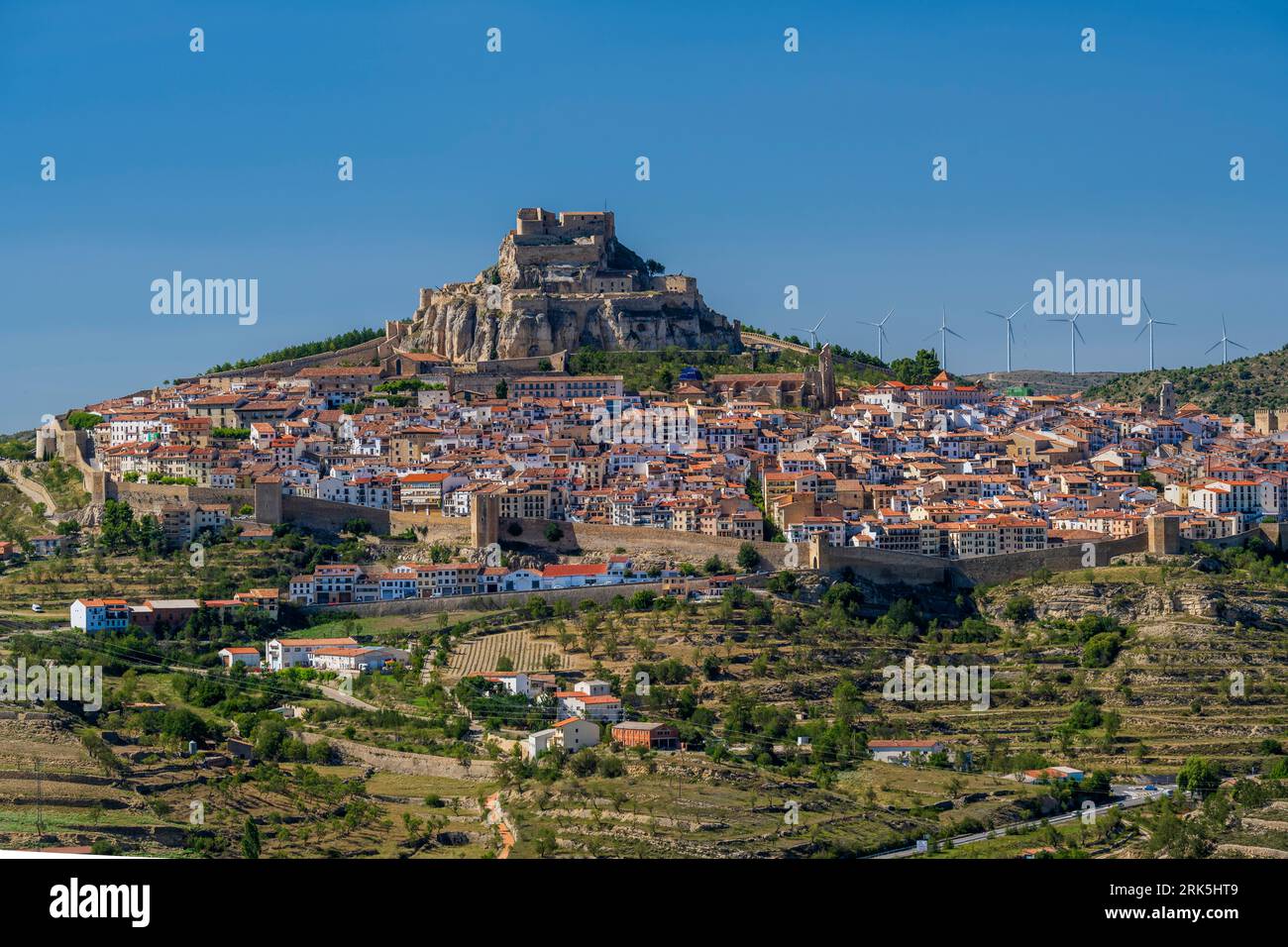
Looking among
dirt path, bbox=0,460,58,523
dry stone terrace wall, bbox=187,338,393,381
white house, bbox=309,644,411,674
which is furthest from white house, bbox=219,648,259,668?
dry stone terrace wall, bbox=187,338,393,381

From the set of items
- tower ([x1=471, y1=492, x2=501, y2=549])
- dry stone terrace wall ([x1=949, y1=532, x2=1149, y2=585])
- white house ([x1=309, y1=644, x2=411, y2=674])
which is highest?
tower ([x1=471, y1=492, x2=501, y2=549])

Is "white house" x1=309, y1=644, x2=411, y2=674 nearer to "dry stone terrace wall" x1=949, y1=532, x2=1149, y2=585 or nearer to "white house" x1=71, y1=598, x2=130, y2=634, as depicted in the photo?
"white house" x1=71, y1=598, x2=130, y2=634

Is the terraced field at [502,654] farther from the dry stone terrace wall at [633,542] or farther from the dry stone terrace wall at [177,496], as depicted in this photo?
the dry stone terrace wall at [177,496]

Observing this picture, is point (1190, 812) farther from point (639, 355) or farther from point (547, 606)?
point (639, 355)

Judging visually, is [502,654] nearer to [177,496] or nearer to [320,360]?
[177,496]

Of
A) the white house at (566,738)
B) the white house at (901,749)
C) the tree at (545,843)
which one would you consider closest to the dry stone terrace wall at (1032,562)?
the white house at (901,749)

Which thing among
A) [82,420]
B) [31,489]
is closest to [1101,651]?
[31,489]
